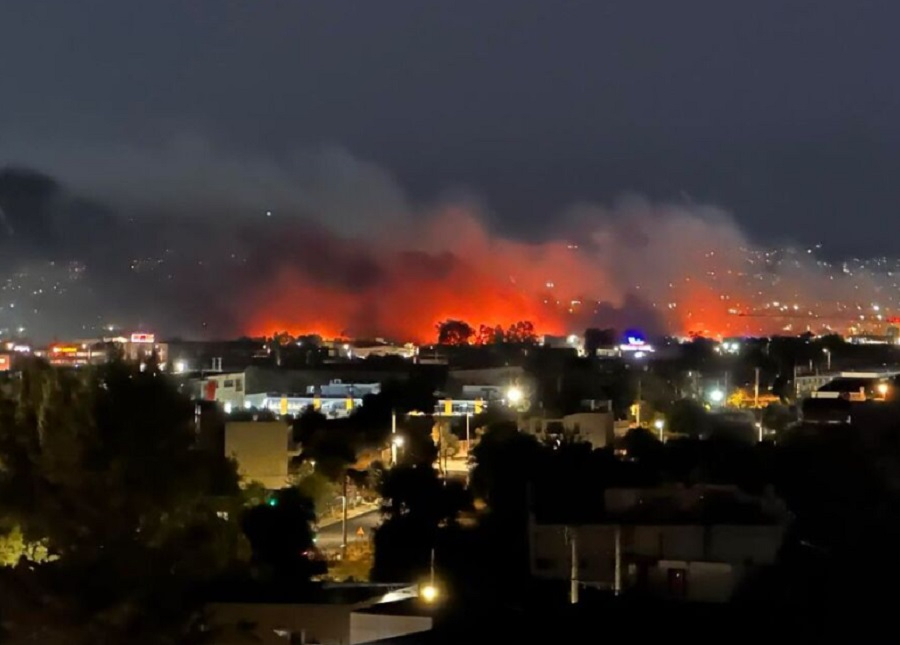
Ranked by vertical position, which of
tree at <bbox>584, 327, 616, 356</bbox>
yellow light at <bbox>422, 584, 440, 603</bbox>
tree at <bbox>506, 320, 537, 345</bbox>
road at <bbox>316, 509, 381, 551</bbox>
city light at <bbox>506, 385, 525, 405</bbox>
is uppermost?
tree at <bbox>506, 320, 537, 345</bbox>

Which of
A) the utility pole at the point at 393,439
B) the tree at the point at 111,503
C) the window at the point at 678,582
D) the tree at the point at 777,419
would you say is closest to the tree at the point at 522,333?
the tree at the point at 777,419

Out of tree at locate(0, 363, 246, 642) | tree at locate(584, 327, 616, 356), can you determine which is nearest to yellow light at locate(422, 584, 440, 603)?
tree at locate(0, 363, 246, 642)

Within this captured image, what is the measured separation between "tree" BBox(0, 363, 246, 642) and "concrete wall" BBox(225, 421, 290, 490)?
750 centimetres

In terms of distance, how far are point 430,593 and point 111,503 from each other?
2.02 meters

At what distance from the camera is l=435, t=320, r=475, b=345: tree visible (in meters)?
54.6

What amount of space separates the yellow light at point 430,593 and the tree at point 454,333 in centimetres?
4509

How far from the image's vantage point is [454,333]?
2169 inches

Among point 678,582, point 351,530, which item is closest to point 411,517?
point 351,530

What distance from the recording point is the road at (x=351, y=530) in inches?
522

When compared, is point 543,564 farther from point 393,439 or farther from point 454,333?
point 454,333

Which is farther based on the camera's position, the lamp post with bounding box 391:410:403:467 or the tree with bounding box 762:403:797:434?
the tree with bounding box 762:403:797:434

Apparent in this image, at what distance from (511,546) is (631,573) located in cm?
139

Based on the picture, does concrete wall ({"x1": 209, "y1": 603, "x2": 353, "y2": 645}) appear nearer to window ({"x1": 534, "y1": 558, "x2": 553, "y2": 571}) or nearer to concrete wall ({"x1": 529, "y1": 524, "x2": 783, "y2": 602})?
concrete wall ({"x1": 529, "y1": 524, "x2": 783, "y2": 602})

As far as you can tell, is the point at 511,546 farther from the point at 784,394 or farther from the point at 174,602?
the point at 784,394
